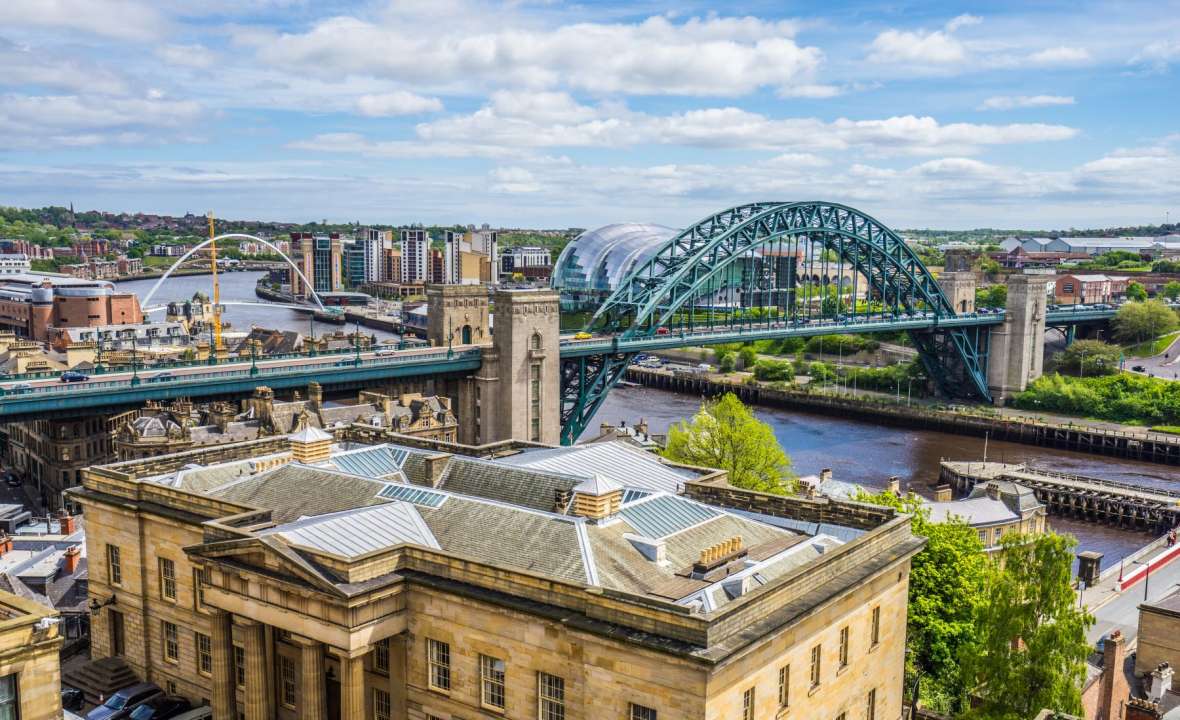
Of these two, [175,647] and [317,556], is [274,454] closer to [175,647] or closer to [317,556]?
[175,647]

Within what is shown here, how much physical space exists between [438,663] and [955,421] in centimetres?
8112

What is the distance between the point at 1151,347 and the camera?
11581 cm

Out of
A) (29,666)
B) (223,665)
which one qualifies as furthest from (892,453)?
(29,666)

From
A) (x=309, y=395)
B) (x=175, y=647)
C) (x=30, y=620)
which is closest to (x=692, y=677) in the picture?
(x=30, y=620)

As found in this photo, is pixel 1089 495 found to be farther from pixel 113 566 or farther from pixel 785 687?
pixel 113 566

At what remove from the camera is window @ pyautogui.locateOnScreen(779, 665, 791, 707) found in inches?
846

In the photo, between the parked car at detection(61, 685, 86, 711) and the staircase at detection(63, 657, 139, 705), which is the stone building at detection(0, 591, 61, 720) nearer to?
the parked car at detection(61, 685, 86, 711)

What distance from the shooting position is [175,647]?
30375mm

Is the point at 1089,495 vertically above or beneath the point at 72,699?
beneath

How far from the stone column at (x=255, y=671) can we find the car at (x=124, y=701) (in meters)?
5.15

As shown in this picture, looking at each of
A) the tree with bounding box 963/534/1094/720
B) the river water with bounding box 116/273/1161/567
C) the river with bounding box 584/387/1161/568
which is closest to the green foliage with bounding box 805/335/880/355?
the river with bounding box 584/387/1161/568

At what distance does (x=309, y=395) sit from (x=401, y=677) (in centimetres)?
3451

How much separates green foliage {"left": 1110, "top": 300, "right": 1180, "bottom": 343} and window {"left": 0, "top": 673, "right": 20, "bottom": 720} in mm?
122342

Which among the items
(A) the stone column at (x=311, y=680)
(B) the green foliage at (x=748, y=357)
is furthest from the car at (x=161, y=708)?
(B) the green foliage at (x=748, y=357)
